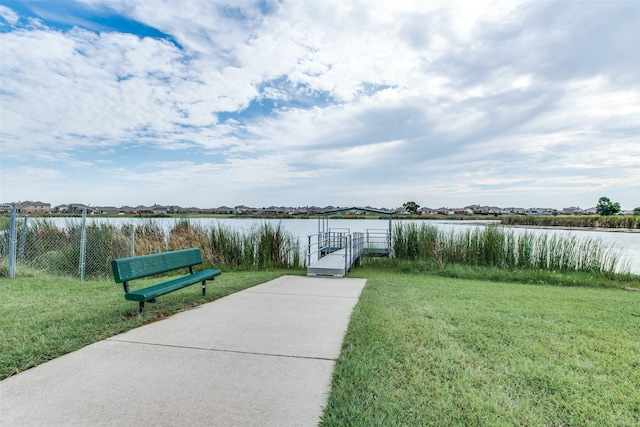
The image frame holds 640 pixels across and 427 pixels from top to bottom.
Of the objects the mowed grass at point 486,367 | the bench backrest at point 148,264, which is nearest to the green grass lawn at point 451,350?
the mowed grass at point 486,367

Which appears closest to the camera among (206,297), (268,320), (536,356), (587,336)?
(536,356)

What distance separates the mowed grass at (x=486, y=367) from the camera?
95.6 inches

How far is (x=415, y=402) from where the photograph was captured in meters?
2.54

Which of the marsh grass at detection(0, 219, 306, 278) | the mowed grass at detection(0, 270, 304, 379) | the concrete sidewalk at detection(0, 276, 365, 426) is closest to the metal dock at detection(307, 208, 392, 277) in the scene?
the marsh grass at detection(0, 219, 306, 278)

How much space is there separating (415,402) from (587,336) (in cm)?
290

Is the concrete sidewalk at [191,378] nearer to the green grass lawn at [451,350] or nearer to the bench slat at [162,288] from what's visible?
the green grass lawn at [451,350]

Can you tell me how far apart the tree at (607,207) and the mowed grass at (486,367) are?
79149 mm

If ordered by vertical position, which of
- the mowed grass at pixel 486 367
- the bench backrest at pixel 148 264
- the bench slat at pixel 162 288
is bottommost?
the mowed grass at pixel 486 367

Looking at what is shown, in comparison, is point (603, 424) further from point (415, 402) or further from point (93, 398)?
point (93, 398)

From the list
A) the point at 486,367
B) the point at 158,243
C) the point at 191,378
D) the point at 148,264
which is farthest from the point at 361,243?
the point at 191,378

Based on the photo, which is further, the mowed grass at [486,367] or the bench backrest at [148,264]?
the bench backrest at [148,264]

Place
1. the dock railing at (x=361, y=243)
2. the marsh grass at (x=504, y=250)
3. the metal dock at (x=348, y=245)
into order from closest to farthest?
the marsh grass at (x=504, y=250) < the metal dock at (x=348, y=245) < the dock railing at (x=361, y=243)

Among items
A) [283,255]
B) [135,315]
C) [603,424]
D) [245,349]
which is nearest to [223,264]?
[283,255]

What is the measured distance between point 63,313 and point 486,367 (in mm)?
5049
